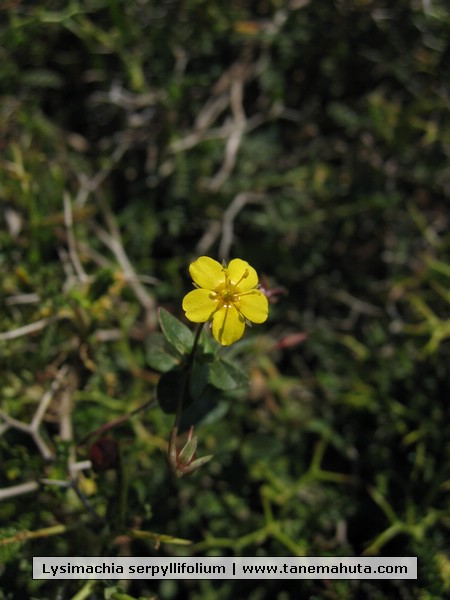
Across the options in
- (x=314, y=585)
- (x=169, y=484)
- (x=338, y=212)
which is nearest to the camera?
(x=314, y=585)

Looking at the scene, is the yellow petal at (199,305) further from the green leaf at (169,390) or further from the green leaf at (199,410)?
the green leaf at (199,410)

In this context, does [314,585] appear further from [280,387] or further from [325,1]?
[325,1]

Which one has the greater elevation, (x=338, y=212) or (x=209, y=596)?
(x=338, y=212)

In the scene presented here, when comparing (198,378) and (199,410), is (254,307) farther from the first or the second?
(199,410)

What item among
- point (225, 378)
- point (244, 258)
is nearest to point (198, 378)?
point (225, 378)

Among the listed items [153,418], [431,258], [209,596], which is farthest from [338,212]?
[209,596]

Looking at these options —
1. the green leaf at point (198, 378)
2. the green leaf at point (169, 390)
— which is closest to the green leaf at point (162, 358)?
the green leaf at point (169, 390)
